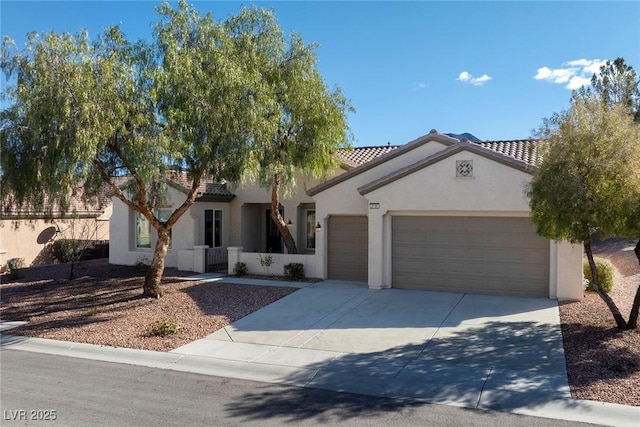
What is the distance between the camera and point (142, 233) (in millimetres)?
21641

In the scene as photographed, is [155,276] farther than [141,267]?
No

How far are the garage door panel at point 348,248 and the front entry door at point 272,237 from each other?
5.25 meters

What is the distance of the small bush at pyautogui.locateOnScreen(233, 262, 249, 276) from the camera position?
18.1m

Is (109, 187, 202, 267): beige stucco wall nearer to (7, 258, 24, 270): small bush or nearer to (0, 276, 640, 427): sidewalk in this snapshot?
(7, 258, 24, 270): small bush

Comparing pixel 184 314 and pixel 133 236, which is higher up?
pixel 133 236

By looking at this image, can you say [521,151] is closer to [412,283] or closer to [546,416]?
[412,283]

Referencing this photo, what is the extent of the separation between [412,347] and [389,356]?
715mm

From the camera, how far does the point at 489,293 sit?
14.1 m

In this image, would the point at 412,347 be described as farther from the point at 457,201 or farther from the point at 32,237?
the point at 32,237

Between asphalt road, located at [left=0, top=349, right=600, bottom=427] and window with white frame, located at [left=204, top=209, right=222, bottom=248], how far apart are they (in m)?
12.6

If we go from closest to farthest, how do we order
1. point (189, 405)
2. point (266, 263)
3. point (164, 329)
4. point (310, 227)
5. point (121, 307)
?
point (189, 405) < point (164, 329) < point (121, 307) < point (266, 263) < point (310, 227)

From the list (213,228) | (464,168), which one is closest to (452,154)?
(464,168)

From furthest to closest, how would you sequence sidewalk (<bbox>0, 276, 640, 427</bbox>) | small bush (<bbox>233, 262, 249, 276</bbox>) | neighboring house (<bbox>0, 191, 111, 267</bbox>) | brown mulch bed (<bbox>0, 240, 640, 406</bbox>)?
neighboring house (<bbox>0, 191, 111, 267</bbox>)
small bush (<bbox>233, 262, 249, 276</bbox>)
brown mulch bed (<bbox>0, 240, 640, 406</bbox>)
sidewalk (<bbox>0, 276, 640, 427</bbox>)

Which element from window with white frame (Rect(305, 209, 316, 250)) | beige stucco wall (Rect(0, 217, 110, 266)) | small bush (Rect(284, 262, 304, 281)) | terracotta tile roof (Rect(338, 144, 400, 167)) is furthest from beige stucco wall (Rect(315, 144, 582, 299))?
beige stucco wall (Rect(0, 217, 110, 266))
